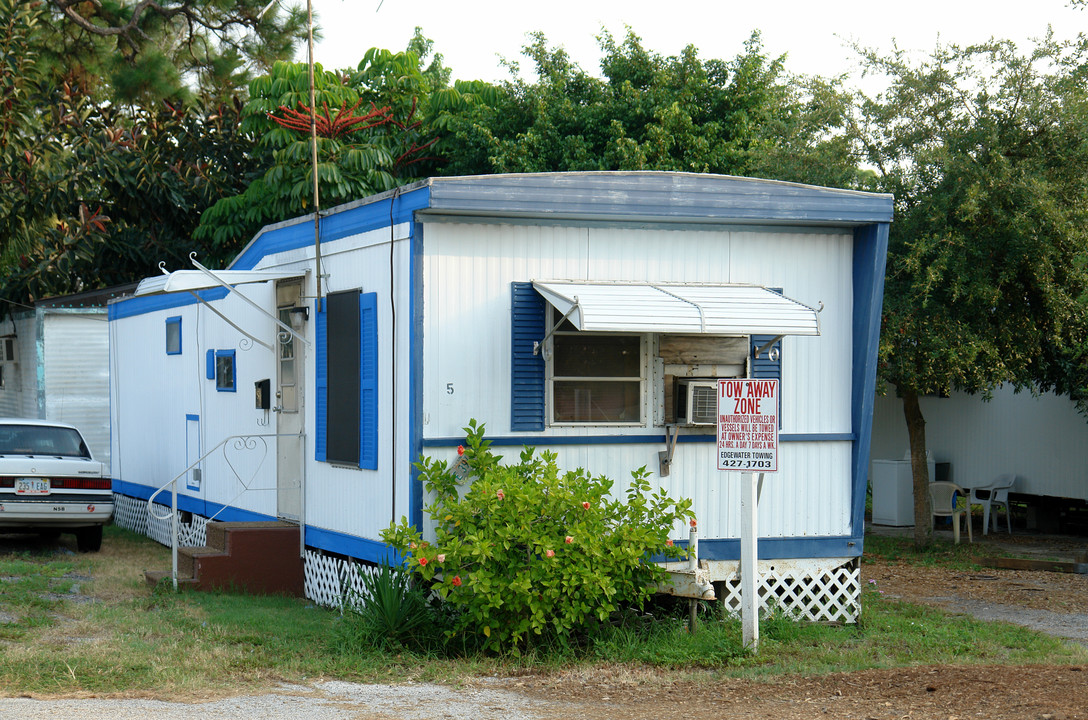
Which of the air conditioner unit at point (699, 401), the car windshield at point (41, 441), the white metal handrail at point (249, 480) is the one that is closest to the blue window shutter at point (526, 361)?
the air conditioner unit at point (699, 401)

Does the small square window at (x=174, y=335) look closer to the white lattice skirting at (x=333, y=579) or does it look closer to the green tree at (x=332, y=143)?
the green tree at (x=332, y=143)

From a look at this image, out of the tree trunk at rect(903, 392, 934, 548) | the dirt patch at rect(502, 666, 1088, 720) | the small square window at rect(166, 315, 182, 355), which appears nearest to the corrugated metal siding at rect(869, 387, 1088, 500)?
the tree trunk at rect(903, 392, 934, 548)

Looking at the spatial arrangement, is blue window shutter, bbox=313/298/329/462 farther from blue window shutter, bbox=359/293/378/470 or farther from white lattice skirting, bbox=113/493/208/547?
white lattice skirting, bbox=113/493/208/547

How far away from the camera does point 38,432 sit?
43.7 ft

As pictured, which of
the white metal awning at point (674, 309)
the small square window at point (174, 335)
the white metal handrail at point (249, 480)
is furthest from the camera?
the small square window at point (174, 335)

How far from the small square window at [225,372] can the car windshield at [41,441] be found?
2046mm

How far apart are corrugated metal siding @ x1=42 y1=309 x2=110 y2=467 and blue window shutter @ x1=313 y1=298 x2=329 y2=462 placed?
815cm

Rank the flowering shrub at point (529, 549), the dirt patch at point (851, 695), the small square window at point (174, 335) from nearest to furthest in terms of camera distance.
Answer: the dirt patch at point (851, 695) → the flowering shrub at point (529, 549) → the small square window at point (174, 335)

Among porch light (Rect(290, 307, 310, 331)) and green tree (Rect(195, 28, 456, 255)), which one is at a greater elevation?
green tree (Rect(195, 28, 456, 255))

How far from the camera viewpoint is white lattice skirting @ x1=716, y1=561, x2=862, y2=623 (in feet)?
30.1

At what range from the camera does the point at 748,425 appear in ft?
26.6

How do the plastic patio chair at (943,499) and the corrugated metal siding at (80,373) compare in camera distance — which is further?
the corrugated metal siding at (80,373)

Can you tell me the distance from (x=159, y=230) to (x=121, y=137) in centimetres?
179

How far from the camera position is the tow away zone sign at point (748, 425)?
801cm
